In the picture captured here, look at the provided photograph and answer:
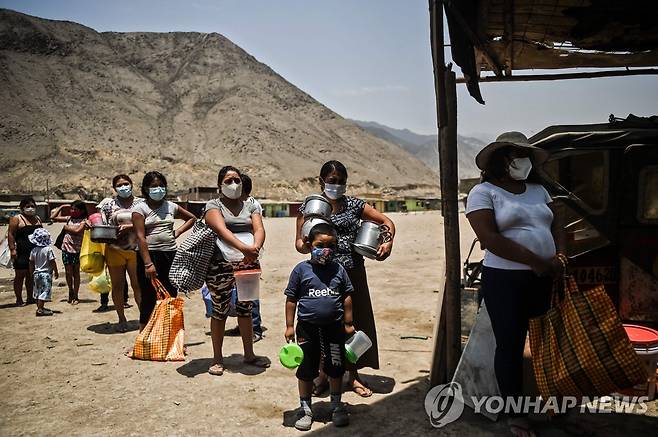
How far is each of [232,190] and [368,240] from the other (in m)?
1.46

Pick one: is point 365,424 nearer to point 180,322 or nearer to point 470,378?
point 470,378

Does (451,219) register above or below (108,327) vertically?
above

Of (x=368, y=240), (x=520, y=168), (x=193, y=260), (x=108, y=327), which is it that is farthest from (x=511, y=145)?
(x=108, y=327)

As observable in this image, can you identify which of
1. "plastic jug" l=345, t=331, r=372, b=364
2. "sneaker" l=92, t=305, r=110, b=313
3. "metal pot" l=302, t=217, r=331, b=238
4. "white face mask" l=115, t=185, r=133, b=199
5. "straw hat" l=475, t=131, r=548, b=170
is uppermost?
"straw hat" l=475, t=131, r=548, b=170

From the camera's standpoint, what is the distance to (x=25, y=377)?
5.11 meters

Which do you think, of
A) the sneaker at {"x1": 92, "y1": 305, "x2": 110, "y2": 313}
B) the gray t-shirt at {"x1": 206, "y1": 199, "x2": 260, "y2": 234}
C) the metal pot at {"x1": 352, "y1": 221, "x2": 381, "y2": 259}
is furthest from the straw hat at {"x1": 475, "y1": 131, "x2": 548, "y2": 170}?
the sneaker at {"x1": 92, "y1": 305, "x2": 110, "y2": 313}

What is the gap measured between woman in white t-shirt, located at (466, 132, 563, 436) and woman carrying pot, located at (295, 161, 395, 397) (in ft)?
3.48

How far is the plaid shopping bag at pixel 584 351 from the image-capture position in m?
3.20

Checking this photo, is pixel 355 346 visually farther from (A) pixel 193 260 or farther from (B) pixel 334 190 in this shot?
(A) pixel 193 260

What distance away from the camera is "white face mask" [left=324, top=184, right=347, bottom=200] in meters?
4.42

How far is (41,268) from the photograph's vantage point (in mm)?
7918

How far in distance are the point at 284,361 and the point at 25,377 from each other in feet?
9.92

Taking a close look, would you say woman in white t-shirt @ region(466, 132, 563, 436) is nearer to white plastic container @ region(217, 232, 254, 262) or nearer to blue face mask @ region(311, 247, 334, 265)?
blue face mask @ region(311, 247, 334, 265)

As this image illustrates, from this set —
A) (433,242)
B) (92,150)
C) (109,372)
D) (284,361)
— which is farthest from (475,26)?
(92,150)
